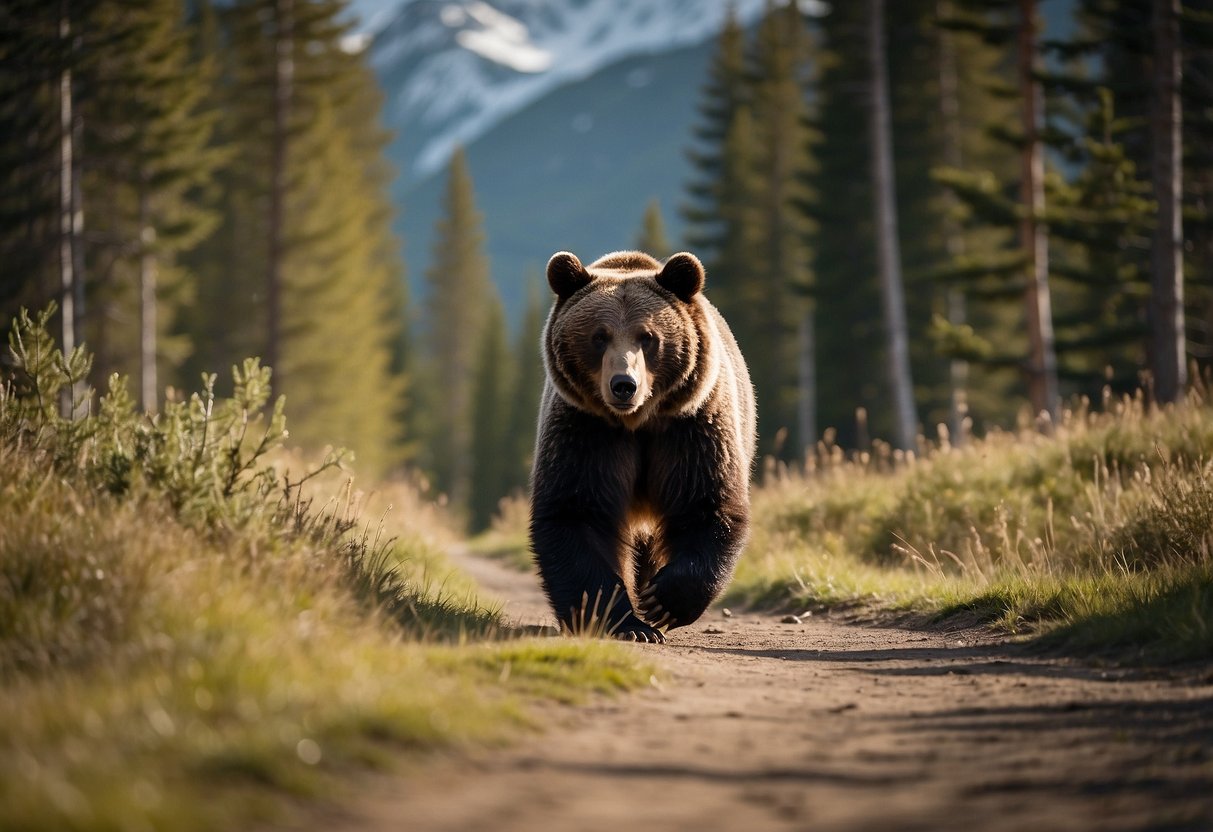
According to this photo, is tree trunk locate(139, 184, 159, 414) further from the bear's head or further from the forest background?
the bear's head

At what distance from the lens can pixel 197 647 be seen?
380 centimetres

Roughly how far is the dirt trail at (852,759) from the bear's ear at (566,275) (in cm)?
282

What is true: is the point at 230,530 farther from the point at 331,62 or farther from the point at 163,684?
the point at 331,62

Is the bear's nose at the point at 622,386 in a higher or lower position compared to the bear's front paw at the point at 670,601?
higher

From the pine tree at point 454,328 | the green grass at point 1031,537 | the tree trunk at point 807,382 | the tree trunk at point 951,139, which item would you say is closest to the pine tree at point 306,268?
the tree trunk at point 807,382

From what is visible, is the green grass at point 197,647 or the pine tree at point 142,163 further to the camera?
the pine tree at point 142,163

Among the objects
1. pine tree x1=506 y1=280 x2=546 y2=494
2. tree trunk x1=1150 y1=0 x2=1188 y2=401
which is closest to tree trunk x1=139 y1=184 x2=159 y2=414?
tree trunk x1=1150 y1=0 x2=1188 y2=401

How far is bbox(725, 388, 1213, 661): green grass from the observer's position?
586cm

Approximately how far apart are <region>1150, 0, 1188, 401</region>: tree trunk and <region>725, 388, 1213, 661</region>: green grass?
3.41 m

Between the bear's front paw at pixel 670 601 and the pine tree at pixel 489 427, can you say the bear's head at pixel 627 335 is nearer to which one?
the bear's front paw at pixel 670 601

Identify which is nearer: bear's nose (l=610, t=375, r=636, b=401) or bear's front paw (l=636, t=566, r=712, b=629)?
bear's nose (l=610, t=375, r=636, b=401)

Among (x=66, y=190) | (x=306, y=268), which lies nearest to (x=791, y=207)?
(x=306, y=268)

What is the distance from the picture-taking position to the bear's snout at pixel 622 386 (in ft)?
20.7

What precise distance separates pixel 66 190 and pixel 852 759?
71.7 ft
